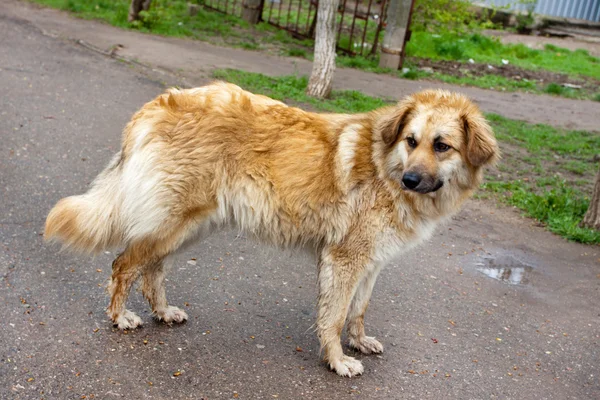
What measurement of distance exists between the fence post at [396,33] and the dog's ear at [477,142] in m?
10.2

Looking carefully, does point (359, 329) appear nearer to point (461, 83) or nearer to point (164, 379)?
point (164, 379)

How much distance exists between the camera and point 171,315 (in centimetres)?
461

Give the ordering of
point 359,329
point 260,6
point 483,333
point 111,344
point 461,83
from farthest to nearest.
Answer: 1. point 260,6
2. point 461,83
3. point 483,333
4. point 359,329
5. point 111,344

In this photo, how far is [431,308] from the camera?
5402 millimetres

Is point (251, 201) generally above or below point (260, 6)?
below

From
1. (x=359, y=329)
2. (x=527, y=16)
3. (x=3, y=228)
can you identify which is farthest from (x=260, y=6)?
(x=359, y=329)

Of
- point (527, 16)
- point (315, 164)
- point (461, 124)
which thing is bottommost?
point (315, 164)

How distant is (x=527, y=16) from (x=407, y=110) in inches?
769

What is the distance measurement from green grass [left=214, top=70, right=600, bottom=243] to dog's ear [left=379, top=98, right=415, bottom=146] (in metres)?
3.91

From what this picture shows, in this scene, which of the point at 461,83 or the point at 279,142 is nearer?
the point at 279,142

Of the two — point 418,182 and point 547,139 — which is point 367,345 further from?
point 547,139

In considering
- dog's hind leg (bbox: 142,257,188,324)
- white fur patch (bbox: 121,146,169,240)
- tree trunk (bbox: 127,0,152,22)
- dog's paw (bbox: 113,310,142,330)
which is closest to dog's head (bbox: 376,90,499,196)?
white fur patch (bbox: 121,146,169,240)

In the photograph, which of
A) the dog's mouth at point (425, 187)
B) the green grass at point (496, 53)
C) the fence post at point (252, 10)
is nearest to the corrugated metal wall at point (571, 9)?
the green grass at point (496, 53)

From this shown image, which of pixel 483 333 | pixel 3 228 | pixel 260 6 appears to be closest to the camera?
pixel 483 333
